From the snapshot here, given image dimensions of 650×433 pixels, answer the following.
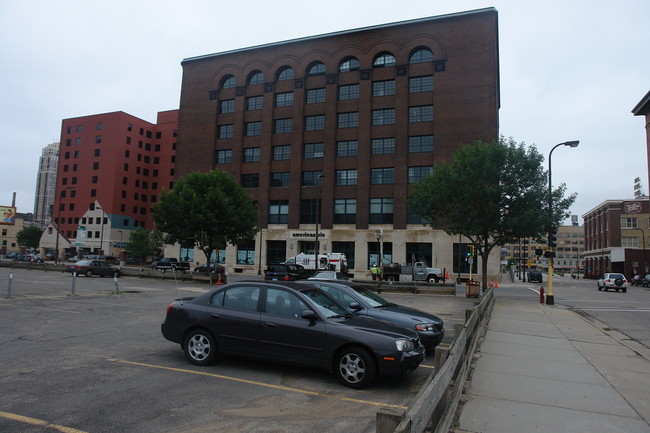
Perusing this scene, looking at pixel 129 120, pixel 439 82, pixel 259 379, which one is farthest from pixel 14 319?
pixel 129 120

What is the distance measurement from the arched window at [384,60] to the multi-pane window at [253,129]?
53.9ft

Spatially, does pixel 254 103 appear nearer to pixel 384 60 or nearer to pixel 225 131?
pixel 225 131

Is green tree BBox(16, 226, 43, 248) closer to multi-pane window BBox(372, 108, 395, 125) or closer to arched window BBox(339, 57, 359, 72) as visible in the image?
arched window BBox(339, 57, 359, 72)

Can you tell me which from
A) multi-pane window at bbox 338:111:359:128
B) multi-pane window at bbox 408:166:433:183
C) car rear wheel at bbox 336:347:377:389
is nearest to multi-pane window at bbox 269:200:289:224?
multi-pane window at bbox 338:111:359:128

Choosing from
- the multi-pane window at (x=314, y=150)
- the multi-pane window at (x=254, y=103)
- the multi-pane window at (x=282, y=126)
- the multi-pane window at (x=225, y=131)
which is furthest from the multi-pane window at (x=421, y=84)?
the multi-pane window at (x=225, y=131)

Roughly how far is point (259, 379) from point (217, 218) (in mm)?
29558

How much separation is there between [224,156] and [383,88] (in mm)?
22611

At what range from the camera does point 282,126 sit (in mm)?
54906

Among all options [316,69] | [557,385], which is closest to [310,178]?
[316,69]

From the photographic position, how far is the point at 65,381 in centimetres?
621

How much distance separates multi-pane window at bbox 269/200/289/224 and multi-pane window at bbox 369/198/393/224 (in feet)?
35.2

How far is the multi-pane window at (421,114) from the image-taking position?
157ft

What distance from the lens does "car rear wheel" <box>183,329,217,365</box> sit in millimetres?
7124

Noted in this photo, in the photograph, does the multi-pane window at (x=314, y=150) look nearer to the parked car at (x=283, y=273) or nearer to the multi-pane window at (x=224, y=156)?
the multi-pane window at (x=224, y=156)
